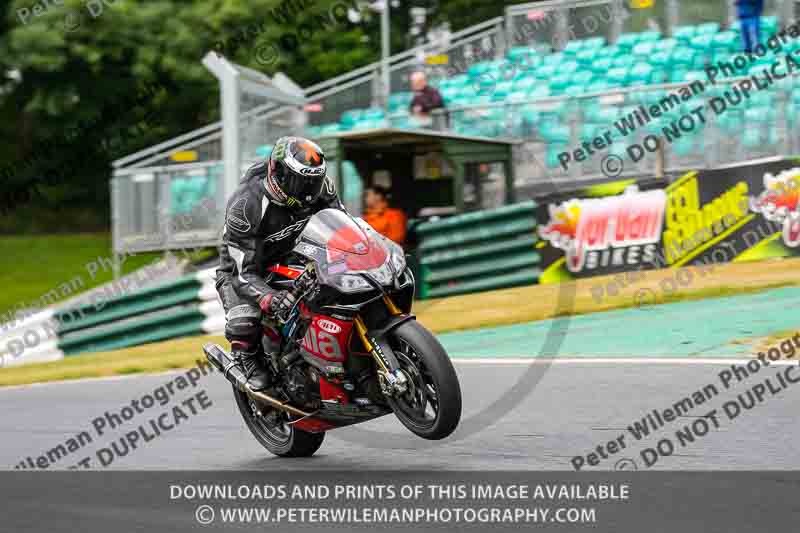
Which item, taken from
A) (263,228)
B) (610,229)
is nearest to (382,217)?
(610,229)

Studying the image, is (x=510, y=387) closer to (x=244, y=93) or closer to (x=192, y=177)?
(x=244, y=93)

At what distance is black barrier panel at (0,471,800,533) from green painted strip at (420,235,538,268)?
8706mm

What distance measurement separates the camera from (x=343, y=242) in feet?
20.5

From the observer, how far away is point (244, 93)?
49.9ft

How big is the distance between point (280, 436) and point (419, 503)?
185 centimetres

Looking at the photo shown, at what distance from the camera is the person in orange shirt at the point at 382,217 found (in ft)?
45.7

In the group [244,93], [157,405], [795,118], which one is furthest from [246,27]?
[157,405]

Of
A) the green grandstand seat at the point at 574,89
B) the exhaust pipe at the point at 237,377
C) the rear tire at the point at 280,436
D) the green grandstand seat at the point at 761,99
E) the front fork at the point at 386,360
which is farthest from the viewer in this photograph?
the green grandstand seat at the point at 574,89

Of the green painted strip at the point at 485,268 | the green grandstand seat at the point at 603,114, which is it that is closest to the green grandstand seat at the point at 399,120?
the green grandstand seat at the point at 603,114

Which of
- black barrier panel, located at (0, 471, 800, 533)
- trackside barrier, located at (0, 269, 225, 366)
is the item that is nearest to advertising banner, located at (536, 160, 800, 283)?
trackside barrier, located at (0, 269, 225, 366)

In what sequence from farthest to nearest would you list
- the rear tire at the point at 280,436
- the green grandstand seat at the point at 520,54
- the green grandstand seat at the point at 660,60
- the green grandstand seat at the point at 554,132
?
1. the green grandstand seat at the point at 520,54
2. the green grandstand seat at the point at 660,60
3. the green grandstand seat at the point at 554,132
4. the rear tire at the point at 280,436

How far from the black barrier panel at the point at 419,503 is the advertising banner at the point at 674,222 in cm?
859

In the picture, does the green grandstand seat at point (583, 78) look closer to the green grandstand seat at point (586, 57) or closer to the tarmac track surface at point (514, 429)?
the green grandstand seat at point (586, 57)

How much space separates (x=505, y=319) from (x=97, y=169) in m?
21.4
